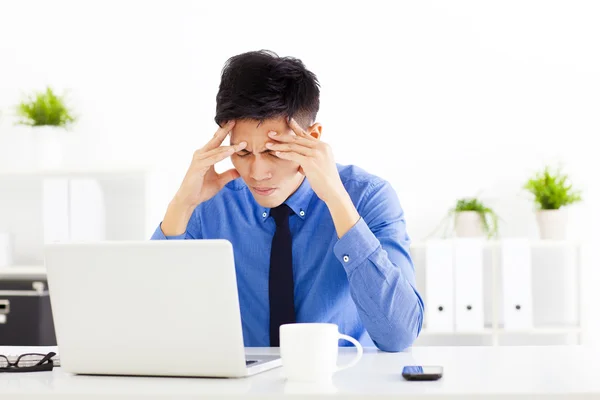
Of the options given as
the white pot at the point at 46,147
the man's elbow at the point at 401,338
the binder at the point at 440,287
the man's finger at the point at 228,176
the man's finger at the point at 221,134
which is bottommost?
the binder at the point at 440,287

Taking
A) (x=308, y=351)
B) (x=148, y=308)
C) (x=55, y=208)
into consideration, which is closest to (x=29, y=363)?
(x=148, y=308)

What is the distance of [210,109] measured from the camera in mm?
4082

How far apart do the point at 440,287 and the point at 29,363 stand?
2.38m

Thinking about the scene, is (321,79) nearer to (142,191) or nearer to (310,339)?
(142,191)

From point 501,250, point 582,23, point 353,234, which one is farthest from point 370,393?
point 582,23

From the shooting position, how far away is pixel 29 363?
5.13 feet

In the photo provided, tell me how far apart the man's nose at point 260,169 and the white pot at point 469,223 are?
6.40 feet

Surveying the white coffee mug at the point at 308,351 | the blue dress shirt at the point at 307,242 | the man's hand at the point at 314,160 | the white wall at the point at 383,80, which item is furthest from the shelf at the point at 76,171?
the white coffee mug at the point at 308,351

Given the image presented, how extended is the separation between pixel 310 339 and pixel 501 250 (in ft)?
8.51

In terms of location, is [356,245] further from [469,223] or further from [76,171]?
[76,171]

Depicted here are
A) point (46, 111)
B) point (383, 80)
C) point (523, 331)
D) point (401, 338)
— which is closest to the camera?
point (401, 338)

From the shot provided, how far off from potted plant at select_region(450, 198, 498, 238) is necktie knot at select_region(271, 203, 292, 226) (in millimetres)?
1801

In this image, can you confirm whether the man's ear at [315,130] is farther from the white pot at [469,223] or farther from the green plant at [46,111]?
the green plant at [46,111]

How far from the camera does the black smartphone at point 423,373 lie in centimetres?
133
